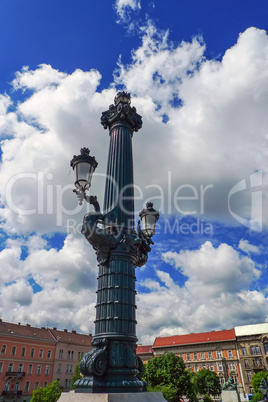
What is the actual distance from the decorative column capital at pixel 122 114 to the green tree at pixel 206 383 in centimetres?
6198

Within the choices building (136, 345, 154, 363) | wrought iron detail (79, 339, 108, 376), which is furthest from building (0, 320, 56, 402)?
wrought iron detail (79, 339, 108, 376)

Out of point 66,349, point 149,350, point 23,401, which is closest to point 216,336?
point 149,350

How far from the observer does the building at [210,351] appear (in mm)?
64188

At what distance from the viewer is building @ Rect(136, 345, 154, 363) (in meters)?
75.4

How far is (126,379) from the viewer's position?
17.8 feet

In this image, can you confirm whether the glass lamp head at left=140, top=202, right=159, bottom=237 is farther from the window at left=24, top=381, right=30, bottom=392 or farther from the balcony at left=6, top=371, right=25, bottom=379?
the window at left=24, top=381, right=30, bottom=392

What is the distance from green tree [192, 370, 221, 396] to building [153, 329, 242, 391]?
723 centimetres

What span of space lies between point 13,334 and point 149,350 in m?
43.4

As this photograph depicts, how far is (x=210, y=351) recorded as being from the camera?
68.1 metres

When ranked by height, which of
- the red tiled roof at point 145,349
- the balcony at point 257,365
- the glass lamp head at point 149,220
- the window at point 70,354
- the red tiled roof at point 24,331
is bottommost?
the glass lamp head at point 149,220

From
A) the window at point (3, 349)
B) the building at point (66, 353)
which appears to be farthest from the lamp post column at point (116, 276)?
the building at point (66, 353)

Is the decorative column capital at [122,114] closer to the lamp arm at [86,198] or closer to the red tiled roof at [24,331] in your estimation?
the lamp arm at [86,198]

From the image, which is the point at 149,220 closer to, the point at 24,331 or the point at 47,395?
the point at 47,395

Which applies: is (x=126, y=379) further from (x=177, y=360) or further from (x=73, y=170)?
(x=177, y=360)
